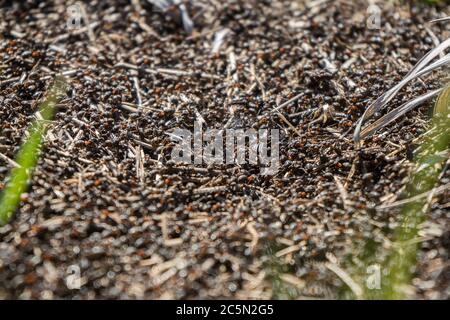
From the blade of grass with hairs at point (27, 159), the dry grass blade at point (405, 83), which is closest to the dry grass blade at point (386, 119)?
the dry grass blade at point (405, 83)

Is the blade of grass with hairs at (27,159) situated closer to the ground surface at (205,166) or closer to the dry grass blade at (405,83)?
the ground surface at (205,166)

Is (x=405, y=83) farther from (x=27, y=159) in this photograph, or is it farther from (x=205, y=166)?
(x=27, y=159)

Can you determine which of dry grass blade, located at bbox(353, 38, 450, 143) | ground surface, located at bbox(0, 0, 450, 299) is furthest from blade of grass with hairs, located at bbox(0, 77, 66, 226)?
dry grass blade, located at bbox(353, 38, 450, 143)

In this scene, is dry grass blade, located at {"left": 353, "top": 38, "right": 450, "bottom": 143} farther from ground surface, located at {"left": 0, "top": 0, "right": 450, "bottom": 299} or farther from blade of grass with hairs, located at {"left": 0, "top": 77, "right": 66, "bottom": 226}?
blade of grass with hairs, located at {"left": 0, "top": 77, "right": 66, "bottom": 226}

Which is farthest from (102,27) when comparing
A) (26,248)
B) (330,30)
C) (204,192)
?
(26,248)

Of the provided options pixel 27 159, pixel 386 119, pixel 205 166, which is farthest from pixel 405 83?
pixel 27 159
